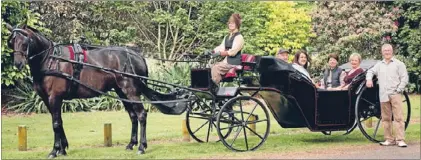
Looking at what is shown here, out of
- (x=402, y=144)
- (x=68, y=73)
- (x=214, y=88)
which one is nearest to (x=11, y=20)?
(x=68, y=73)

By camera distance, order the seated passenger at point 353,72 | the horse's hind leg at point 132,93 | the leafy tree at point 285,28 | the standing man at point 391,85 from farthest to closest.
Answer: the leafy tree at point 285,28, the seated passenger at point 353,72, the standing man at point 391,85, the horse's hind leg at point 132,93

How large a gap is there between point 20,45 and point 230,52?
3085 mm

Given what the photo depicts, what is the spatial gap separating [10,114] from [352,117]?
10.6m

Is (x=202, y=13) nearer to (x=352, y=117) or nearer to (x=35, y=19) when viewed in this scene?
(x=35, y=19)

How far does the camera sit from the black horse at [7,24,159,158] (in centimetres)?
914

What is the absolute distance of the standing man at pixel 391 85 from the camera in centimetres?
1049

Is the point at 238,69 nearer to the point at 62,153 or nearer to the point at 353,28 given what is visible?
the point at 62,153

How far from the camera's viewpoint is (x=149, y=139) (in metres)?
12.1

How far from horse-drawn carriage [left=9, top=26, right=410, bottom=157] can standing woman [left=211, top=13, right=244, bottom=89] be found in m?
0.11

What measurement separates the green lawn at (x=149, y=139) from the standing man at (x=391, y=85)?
0.72m

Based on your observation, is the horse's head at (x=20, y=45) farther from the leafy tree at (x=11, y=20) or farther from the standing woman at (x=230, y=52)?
the leafy tree at (x=11, y=20)

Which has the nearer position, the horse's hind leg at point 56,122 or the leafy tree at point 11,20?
the horse's hind leg at point 56,122

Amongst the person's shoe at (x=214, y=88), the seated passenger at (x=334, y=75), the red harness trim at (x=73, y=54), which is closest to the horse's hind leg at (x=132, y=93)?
the red harness trim at (x=73, y=54)

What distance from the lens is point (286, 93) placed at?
35.0 ft
